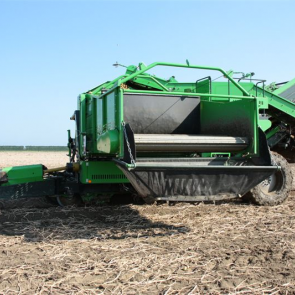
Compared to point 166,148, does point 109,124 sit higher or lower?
higher

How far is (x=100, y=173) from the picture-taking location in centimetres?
603

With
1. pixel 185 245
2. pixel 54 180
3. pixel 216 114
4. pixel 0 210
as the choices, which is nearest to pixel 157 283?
pixel 185 245

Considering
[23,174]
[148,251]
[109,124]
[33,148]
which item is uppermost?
[109,124]

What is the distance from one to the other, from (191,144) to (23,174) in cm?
297

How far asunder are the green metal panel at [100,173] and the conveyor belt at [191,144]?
4.38ft

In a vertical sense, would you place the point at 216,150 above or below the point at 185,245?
above

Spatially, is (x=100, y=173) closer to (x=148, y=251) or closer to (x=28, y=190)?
(x=28, y=190)

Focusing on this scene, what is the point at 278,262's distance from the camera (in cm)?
361

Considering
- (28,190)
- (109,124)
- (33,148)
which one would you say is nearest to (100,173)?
(28,190)

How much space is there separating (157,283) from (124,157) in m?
1.44

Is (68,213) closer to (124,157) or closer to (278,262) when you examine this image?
(124,157)

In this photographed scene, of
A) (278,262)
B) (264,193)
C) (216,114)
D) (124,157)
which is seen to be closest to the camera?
(278,262)

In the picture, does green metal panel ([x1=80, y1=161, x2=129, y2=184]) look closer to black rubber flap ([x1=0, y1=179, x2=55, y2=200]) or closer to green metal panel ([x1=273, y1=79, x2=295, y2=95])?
black rubber flap ([x1=0, y1=179, x2=55, y2=200])

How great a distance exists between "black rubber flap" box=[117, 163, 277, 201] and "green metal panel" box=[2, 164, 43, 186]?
105 inches
